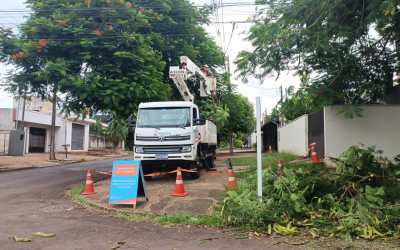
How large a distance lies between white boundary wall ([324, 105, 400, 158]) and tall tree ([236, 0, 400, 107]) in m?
0.51

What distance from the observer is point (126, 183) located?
934 centimetres

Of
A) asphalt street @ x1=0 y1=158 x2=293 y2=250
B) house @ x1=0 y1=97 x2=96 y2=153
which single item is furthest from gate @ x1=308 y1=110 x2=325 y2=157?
house @ x1=0 y1=97 x2=96 y2=153

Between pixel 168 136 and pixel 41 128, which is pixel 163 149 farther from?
pixel 41 128

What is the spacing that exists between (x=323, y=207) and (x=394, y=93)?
7635 mm

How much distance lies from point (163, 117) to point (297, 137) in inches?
406

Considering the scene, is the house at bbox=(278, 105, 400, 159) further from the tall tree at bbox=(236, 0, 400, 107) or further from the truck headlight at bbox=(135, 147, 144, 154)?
the truck headlight at bbox=(135, 147, 144, 154)

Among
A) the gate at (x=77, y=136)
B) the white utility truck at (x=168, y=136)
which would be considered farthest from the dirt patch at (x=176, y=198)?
the gate at (x=77, y=136)

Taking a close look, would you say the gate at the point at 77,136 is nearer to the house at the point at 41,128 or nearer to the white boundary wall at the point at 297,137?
the house at the point at 41,128

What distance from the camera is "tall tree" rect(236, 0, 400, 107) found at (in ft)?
30.1

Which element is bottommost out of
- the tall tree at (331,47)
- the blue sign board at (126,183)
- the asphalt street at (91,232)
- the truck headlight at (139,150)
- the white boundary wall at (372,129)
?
the asphalt street at (91,232)

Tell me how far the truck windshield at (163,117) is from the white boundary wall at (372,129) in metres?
5.21

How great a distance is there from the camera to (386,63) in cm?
1173

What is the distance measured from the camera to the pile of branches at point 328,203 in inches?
258

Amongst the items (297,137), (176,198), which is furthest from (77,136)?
(176,198)
